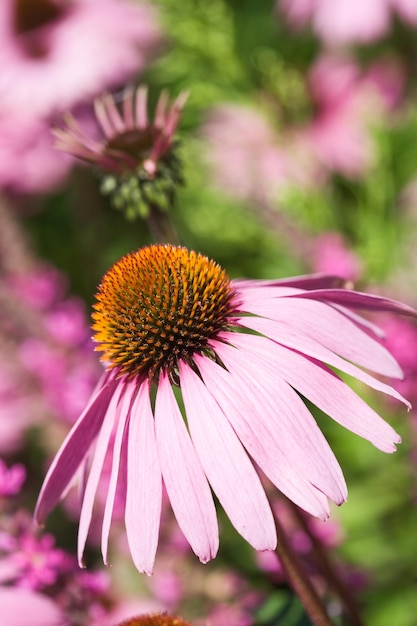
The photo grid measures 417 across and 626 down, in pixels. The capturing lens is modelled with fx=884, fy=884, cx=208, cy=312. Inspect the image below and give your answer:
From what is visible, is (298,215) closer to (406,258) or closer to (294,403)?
(406,258)

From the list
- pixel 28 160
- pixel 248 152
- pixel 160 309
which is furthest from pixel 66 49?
pixel 160 309

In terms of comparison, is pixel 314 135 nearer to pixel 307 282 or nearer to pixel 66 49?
pixel 66 49

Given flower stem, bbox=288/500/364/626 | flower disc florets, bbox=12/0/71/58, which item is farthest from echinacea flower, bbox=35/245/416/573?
flower disc florets, bbox=12/0/71/58

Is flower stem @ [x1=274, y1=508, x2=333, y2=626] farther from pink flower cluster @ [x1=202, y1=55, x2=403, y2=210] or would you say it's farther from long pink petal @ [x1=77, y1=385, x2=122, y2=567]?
pink flower cluster @ [x1=202, y1=55, x2=403, y2=210]

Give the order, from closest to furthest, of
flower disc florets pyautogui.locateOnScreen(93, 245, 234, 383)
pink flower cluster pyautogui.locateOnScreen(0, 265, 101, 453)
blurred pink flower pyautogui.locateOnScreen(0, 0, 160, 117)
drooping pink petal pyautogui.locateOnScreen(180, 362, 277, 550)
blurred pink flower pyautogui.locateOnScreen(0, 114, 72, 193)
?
drooping pink petal pyautogui.locateOnScreen(180, 362, 277, 550)
flower disc florets pyautogui.locateOnScreen(93, 245, 234, 383)
pink flower cluster pyautogui.locateOnScreen(0, 265, 101, 453)
blurred pink flower pyautogui.locateOnScreen(0, 0, 160, 117)
blurred pink flower pyautogui.locateOnScreen(0, 114, 72, 193)

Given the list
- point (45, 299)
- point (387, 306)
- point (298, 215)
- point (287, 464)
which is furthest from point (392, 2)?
point (287, 464)

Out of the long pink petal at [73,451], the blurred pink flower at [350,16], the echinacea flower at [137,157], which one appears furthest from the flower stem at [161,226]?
the blurred pink flower at [350,16]
